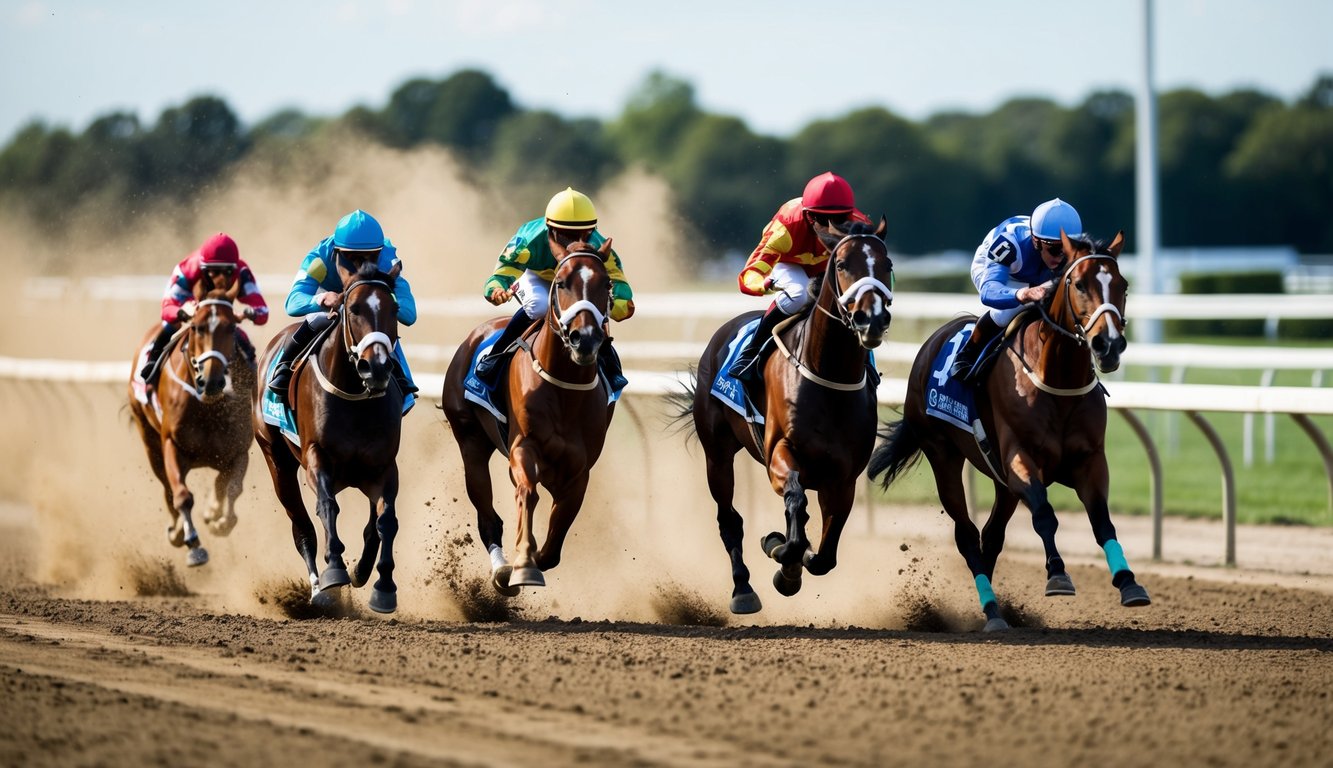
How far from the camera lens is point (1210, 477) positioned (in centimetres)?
1274

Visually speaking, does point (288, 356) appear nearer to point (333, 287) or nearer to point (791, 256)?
point (333, 287)

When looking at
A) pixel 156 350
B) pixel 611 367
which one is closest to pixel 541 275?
pixel 611 367

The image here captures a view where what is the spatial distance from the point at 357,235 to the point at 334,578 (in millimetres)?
1541

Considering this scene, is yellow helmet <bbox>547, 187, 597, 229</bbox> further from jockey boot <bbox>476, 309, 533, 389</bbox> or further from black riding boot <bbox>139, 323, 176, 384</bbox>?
black riding boot <bbox>139, 323, 176, 384</bbox>

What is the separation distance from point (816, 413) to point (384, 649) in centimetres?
199

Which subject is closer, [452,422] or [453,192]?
[452,422]

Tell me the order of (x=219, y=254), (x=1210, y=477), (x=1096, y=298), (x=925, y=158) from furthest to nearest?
(x=925, y=158)
(x=1210, y=477)
(x=219, y=254)
(x=1096, y=298)

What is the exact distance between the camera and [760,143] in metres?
77.8

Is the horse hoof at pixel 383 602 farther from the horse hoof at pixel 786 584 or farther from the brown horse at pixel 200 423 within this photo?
the brown horse at pixel 200 423

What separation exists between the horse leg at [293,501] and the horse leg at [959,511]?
282cm

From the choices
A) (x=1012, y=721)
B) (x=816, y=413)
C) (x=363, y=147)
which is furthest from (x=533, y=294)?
(x=363, y=147)

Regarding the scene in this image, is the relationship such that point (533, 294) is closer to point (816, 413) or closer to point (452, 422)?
point (452, 422)

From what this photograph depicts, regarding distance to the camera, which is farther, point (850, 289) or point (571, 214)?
point (571, 214)

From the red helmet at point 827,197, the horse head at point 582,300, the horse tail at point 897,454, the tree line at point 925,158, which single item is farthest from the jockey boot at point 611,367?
the tree line at point 925,158
